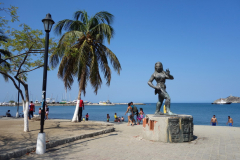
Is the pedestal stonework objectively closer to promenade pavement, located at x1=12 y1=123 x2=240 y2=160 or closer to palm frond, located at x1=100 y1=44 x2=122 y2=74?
promenade pavement, located at x1=12 y1=123 x2=240 y2=160

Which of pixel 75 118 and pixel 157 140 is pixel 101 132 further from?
pixel 75 118

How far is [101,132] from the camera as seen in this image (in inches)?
423

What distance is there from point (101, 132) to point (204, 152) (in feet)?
17.8

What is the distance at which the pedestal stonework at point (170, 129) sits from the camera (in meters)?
8.26

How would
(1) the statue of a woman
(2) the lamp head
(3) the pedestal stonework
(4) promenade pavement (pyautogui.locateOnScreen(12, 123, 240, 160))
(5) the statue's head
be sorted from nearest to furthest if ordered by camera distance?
(4) promenade pavement (pyautogui.locateOnScreen(12, 123, 240, 160)), (2) the lamp head, (3) the pedestal stonework, (1) the statue of a woman, (5) the statue's head

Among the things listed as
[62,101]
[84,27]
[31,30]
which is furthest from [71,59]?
[62,101]

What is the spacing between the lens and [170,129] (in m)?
8.27

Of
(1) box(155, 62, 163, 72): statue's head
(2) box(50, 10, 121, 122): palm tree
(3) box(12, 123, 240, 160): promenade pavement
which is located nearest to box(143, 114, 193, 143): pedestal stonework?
(3) box(12, 123, 240, 160): promenade pavement

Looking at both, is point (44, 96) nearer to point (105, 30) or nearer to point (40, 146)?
point (40, 146)

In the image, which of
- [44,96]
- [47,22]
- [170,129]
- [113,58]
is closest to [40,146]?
[44,96]

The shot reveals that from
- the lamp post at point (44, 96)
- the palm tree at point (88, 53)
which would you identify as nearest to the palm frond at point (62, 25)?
the palm tree at point (88, 53)

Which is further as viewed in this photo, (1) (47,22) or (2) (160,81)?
(2) (160,81)

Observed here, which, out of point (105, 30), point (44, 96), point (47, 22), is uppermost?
Answer: point (105, 30)

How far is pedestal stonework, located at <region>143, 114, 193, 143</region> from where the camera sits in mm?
8258
